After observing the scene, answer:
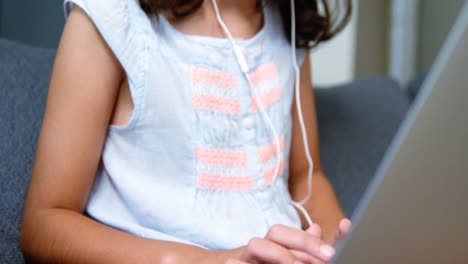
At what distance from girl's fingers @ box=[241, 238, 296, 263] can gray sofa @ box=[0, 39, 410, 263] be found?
38 cm

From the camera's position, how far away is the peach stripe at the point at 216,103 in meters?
0.77

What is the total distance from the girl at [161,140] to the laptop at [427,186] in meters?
0.20

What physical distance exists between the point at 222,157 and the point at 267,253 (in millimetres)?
274

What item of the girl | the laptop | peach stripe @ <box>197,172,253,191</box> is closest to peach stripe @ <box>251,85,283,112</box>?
the girl

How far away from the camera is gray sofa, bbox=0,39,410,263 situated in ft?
2.62

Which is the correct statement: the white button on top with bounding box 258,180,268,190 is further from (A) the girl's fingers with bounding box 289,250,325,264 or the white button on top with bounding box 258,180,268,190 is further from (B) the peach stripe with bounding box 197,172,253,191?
(A) the girl's fingers with bounding box 289,250,325,264

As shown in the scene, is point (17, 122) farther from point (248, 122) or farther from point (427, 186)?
point (427, 186)

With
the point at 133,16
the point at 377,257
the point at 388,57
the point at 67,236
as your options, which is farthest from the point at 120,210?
the point at 388,57

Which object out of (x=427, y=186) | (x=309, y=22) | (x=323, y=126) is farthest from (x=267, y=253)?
(x=323, y=126)

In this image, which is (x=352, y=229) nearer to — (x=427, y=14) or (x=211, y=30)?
(x=211, y=30)

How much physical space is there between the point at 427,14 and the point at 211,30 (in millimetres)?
1444

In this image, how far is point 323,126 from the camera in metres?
1.22

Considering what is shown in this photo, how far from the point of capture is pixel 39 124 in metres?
0.87

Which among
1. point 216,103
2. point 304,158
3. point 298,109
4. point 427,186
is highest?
point 427,186
